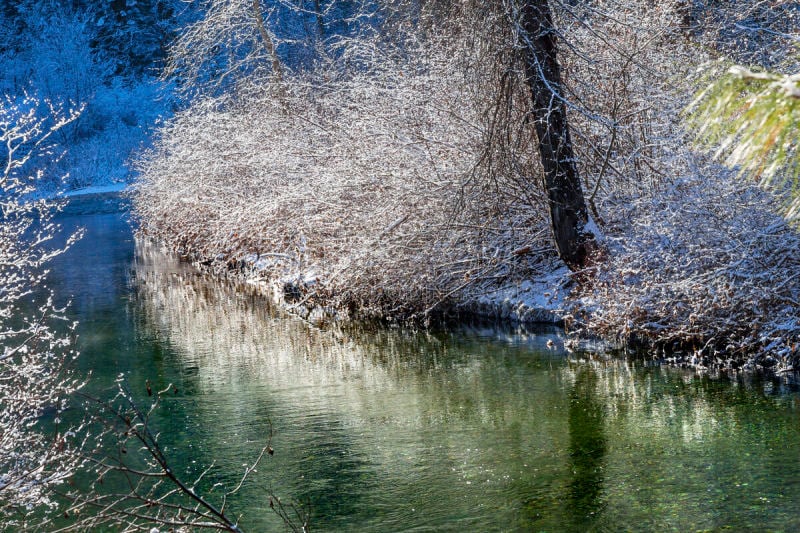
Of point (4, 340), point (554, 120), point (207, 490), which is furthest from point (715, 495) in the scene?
point (4, 340)

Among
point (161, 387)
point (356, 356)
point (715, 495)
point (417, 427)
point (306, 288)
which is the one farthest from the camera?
point (306, 288)

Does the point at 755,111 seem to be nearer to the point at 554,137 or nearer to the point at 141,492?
the point at 141,492

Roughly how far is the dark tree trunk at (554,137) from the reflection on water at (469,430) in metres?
1.44

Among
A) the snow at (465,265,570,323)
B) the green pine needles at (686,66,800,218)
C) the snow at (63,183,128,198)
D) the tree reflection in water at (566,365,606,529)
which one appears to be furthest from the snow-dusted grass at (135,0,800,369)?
the snow at (63,183,128,198)

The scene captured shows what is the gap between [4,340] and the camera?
13.2 meters

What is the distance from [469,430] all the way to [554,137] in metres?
5.12

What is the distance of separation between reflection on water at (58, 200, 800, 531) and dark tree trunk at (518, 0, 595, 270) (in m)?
1.44

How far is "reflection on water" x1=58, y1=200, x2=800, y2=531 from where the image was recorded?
6.39 meters

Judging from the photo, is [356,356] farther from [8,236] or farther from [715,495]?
[715,495]

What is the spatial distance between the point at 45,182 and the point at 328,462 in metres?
55.6

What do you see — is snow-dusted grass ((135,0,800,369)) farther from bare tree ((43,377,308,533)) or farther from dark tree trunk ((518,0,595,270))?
bare tree ((43,377,308,533))

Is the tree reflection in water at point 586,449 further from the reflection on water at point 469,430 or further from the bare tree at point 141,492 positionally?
the bare tree at point 141,492

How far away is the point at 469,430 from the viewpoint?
8.27 meters

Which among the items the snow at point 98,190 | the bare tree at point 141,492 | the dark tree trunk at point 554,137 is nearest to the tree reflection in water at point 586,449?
the bare tree at point 141,492
